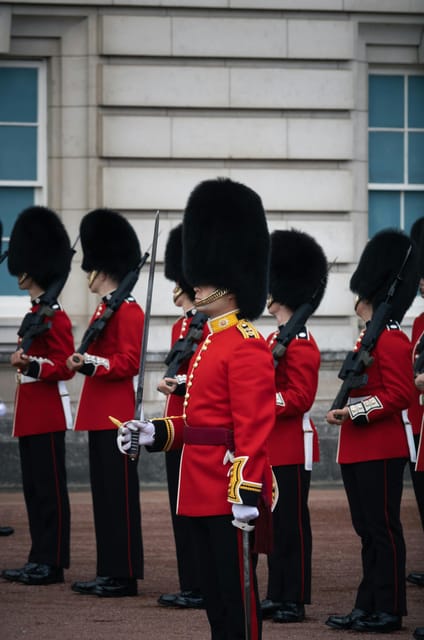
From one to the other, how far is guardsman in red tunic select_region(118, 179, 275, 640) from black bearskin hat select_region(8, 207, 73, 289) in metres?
2.62

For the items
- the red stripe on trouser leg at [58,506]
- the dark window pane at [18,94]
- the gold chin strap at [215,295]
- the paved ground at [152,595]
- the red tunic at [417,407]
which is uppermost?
the dark window pane at [18,94]

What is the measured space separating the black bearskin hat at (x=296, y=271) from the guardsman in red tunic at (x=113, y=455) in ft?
2.29

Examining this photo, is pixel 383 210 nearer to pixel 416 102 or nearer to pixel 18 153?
pixel 416 102

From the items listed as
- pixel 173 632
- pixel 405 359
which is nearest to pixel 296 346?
pixel 405 359

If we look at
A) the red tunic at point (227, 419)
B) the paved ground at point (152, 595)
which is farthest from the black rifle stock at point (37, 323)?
the red tunic at point (227, 419)

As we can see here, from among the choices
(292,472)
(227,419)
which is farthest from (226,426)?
(292,472)

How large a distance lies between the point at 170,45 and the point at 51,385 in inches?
162

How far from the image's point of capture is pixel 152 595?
21.7 feet

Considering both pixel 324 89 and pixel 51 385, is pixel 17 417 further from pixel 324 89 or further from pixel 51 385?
pixel 324 89

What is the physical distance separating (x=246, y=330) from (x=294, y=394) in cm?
153

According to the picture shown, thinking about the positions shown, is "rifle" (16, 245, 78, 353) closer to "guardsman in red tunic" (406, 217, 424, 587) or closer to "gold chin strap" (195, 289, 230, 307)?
"guardsman in red tunic" (406, 217, 424, 587)

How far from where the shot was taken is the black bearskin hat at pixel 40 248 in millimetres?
7332

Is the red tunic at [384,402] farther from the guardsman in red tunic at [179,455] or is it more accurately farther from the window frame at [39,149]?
the window frame at [39,149]

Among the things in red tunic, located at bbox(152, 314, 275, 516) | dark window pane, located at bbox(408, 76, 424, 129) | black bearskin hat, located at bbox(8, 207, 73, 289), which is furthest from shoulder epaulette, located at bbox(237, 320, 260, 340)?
dark window pane, located at bbox(408, 76, 424, 129)
